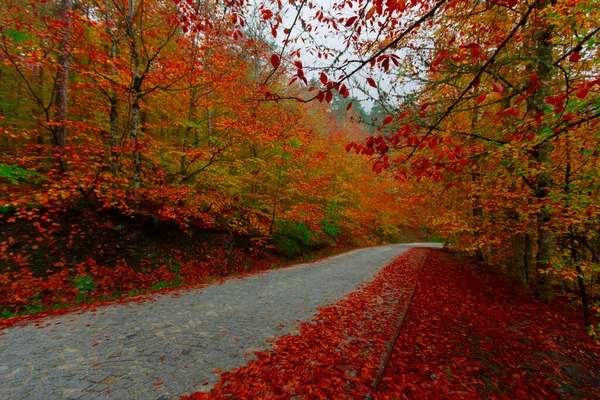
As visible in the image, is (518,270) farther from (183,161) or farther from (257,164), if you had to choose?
(183,161)

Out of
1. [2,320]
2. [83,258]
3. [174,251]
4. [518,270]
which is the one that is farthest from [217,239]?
[518,270]

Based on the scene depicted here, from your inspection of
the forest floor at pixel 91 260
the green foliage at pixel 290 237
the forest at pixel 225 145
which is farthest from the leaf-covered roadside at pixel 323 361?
the green foliage at pixel 290 237

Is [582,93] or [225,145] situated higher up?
[225,145]

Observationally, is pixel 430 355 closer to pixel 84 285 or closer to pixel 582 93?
pixel 582 93

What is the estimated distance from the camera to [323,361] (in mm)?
3328

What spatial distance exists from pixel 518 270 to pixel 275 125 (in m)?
9.61

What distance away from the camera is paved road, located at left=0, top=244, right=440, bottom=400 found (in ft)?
8.79

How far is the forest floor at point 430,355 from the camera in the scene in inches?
117

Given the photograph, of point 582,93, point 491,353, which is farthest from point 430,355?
point 582,93

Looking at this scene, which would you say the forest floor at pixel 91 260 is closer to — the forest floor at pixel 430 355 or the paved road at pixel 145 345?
the paved road at pixel 145 345

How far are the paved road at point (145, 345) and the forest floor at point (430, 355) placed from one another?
1.38ft

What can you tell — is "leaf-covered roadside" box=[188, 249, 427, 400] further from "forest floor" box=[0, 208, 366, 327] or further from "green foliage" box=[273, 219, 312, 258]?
"green foliage" box=[273, 219, 312, 258]

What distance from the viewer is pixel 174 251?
823cm

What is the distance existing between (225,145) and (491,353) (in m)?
9.26
